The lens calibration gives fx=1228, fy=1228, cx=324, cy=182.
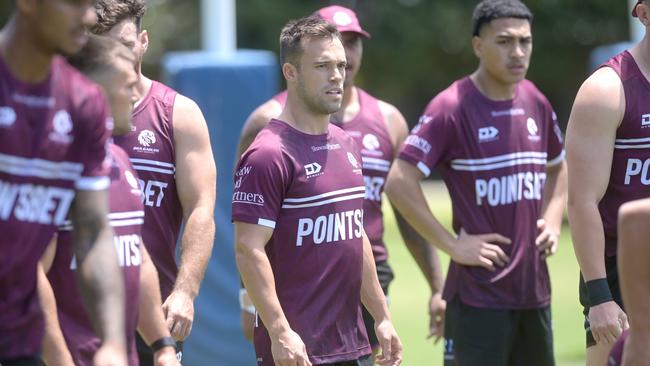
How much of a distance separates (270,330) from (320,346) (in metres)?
0.32

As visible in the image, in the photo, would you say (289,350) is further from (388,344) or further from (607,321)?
(607,321)

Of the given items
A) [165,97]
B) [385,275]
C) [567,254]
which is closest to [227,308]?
[385,275]

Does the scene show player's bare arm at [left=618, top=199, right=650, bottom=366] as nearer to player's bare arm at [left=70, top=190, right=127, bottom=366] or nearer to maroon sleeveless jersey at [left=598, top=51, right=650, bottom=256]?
player's bare arm at [left=70, top=190, right=127, bottom=366]

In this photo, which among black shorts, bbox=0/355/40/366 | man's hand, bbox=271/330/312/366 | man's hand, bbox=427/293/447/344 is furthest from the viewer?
man's hand, bbox=427/293/447/344

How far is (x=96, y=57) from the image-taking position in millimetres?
4535

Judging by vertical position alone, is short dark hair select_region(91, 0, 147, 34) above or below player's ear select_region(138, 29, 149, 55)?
above

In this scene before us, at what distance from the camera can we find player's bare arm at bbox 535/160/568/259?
23.1 ft

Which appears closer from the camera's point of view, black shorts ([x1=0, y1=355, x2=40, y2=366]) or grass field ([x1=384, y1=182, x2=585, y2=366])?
black shorts ([x1=0, y1=355, x2=40, y2=366])

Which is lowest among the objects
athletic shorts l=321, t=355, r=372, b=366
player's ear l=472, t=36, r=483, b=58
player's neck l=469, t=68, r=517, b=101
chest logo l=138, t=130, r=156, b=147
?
athletic shorts l=321, t=355, r=372, b=366

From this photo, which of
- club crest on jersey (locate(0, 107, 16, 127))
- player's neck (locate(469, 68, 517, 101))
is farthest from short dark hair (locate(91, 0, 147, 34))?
player's neck (locate(469, 68, 517, 101))

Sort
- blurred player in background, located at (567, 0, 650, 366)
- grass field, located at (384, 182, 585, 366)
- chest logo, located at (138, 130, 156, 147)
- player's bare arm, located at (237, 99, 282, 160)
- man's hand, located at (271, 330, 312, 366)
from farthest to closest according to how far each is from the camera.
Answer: grass field, located at (384, 182, 585, 366)
player's bare arm, located at (237, 99, 282, 160)
chest logo, located at (138, 130, 156, 147)
blurred player in background, located at (567, 0, 650, 366)
man's hand, located at (271, 330, 312, 366)

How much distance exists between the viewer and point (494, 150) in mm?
7035

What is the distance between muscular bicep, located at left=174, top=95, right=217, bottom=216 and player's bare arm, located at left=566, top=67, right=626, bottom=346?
1.69 m

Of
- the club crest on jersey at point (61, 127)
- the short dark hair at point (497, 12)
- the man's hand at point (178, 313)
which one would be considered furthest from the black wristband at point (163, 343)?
the short dark hair at point (497, 12)
